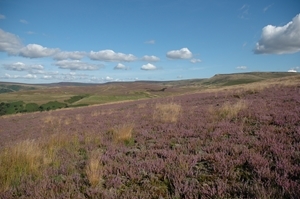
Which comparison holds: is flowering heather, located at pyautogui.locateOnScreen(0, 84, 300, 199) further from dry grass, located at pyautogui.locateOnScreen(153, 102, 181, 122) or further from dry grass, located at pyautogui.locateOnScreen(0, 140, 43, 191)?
dry grass, located at pyautogui.locateOnScreen(153, 102, 181, 122)

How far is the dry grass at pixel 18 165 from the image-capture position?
15.7ft

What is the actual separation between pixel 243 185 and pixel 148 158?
2531 millimetres

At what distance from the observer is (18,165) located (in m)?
5.50

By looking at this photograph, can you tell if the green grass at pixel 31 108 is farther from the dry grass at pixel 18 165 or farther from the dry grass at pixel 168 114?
the dry grass at pixel 18 165

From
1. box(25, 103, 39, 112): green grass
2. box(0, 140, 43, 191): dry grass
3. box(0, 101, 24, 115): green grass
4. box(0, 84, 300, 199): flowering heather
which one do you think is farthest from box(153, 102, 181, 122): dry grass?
box(0, 101, 24, 115): green grass

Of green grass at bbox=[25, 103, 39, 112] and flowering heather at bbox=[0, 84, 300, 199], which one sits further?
green grass at bbox=[25, 103, 39, 112]

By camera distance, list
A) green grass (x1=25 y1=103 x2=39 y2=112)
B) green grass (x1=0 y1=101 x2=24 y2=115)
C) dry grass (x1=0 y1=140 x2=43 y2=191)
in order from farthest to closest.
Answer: green grass (x1=0 y1=101 x2=24 y2=115) → green grass (x1=25 y1=103 x2=39 y2=112) → dry grass (x1=0 y1=140 x2=43 y2=191)

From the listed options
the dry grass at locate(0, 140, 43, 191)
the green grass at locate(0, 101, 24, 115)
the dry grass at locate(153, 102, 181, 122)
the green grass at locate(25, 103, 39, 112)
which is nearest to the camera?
the dry grass at locate(0, 140, 43, 191)

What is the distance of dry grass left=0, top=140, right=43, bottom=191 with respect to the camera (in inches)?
188

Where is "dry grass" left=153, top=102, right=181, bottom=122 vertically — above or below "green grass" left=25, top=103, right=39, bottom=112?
above

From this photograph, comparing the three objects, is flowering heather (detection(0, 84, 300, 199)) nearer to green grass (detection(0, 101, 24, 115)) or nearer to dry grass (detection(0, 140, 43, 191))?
dry grass (detection(0, 140, 43, 191))

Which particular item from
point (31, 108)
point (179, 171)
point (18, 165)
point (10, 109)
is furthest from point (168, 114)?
point (10, 109)

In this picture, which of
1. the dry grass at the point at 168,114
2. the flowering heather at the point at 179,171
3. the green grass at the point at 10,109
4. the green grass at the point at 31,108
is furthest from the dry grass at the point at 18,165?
the green grass at the point at 10,109

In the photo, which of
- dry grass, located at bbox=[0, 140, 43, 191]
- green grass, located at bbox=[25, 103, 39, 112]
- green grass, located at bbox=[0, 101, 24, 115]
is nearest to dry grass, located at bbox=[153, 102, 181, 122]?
dry grass, located at bbox=[0, 140, 43, 191]
